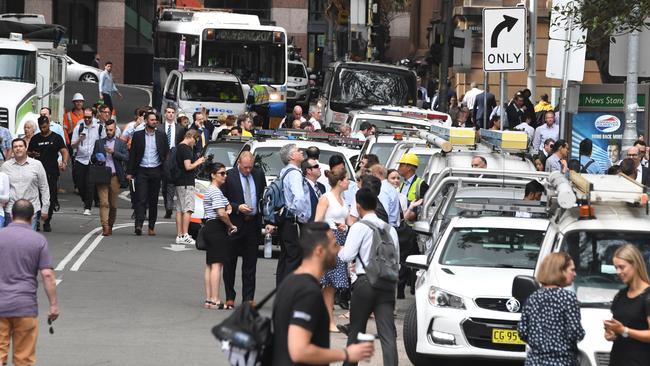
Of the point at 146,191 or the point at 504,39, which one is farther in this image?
the point at 504,39

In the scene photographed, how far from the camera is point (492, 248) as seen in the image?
45.9 ft

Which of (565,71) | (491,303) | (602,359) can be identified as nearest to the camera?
(602,359)

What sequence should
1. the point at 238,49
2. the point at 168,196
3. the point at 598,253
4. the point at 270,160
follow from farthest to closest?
1. the point at 238,49
2. the point at 168,196
3. the point at 270,160
4. the point at 598,253

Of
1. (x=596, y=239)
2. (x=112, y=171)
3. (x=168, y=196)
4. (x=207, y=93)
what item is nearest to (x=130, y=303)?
(x=596, y=239)

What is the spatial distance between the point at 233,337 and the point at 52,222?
1751cm

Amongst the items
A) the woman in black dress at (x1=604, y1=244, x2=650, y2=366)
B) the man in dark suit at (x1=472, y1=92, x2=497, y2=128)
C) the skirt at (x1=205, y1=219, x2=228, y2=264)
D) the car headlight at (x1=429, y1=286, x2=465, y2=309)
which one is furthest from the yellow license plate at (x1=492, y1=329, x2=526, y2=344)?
the man in dark suit at (x1=472, y1=92, x2=497, y2=128)

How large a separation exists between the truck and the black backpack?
1953cm

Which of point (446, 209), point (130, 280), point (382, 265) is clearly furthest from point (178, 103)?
point (382, 265)

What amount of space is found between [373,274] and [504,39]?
39.0 ft

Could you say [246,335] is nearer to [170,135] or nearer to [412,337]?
[412,337]

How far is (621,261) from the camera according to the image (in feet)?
30.4

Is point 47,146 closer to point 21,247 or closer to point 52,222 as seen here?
point 52,222

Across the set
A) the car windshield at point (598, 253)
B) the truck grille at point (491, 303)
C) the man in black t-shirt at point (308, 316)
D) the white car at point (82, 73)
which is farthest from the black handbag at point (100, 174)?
the white car at point (82, 73)

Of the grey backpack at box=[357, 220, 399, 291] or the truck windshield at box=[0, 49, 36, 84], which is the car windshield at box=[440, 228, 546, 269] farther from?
the truck windshield at box=[0, 49, 36, 84]
